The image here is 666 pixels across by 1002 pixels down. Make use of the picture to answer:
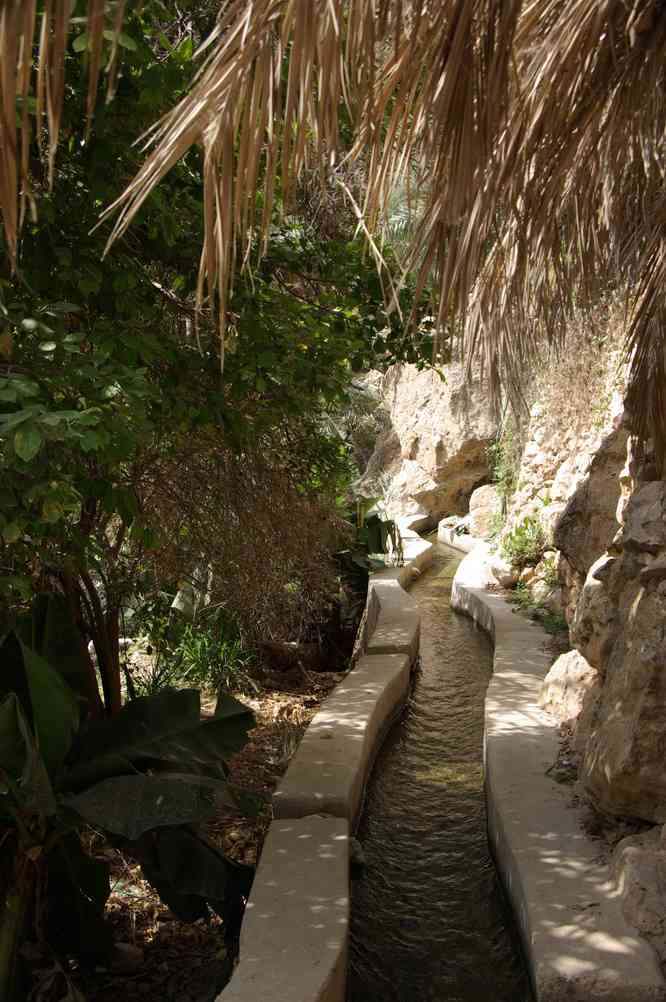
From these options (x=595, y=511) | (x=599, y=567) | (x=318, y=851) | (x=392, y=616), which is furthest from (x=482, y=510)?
(x=318, y=851)

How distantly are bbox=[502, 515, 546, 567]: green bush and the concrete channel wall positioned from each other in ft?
9.63

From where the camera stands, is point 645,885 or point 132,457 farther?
point 132,457

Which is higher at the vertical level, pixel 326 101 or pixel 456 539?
pixel 326 101

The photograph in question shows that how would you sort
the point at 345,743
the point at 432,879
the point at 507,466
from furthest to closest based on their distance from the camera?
the point at 507,466
the point at 345,743
the point at 432,879

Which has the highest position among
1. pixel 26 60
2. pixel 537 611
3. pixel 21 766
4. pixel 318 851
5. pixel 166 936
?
pixel 26 60

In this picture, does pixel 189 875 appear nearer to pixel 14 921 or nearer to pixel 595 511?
pixel 14 921

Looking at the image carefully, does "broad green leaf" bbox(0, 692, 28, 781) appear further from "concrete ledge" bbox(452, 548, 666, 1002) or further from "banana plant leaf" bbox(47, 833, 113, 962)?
"concrete ledge" bbox(452, 548, 666, 1002)

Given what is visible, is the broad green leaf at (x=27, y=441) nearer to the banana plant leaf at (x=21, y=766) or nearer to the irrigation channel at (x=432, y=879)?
the banana plant leaf at (x=21, y=766)

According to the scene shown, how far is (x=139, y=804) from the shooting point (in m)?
3.34

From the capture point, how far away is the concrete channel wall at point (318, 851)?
3148 mm

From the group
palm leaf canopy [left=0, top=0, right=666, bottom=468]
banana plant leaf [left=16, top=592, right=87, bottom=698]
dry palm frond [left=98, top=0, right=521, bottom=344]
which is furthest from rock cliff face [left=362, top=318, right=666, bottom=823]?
banana plant leaf [left=16, top=592, right=87, bottom=698]

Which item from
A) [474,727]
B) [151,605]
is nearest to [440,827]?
[474,727]

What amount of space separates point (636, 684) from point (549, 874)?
3.00 ft

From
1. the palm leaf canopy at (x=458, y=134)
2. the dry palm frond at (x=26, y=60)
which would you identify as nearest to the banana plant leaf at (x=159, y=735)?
the palm leaf canopy at (x=458, y=134)
